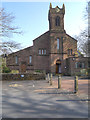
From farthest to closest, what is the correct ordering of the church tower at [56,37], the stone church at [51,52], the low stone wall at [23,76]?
1. the stone church at [51,52]
2. the church tower at [56,37]
3. the low stone wall at [23,76]

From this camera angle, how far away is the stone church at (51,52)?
34.9m

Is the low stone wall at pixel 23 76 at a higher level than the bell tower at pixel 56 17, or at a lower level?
lower

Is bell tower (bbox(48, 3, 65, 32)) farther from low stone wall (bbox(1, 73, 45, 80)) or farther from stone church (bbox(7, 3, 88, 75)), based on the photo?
low stone wall (bbox(1, 73, 45, 80))

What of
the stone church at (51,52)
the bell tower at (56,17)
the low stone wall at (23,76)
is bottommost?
the low stone wall at (23,76)

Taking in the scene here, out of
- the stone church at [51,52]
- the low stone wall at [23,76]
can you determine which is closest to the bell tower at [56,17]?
the stone church at [51,52]

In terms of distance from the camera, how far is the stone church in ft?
115

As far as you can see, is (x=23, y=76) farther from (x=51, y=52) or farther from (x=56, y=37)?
(x=56, y=37)

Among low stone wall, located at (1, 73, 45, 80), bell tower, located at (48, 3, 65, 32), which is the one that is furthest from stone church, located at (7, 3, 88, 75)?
low stone wall, located at (1, 73, 45, 80)

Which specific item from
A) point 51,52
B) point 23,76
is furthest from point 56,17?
point 23,76

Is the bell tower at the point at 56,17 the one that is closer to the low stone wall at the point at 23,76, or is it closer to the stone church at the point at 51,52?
the stone church at the point at 51,52

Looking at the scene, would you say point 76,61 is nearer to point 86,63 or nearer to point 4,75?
point 86,63

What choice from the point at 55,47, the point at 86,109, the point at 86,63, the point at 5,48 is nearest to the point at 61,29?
the point at 55,47

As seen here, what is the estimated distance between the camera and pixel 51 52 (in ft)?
114

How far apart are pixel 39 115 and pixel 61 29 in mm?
33683
